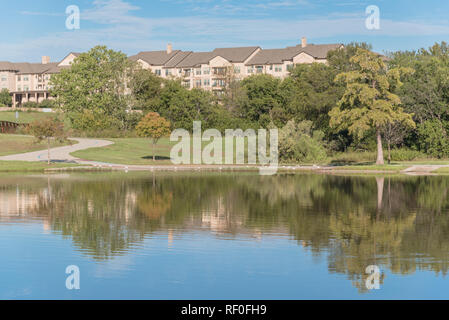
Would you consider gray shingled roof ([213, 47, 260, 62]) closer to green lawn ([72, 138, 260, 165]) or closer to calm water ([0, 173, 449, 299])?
green lawn ([72, 138, 260, 165])

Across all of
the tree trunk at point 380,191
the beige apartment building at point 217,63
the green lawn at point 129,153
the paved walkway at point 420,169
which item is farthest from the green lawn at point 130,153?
the beige apartment building at point 217,63

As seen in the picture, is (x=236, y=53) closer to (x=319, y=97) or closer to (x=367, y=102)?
(x=319, y=97)

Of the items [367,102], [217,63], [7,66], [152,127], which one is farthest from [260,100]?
[7,66]

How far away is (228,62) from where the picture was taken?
145500mm

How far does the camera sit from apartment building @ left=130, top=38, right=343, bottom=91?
457 feet

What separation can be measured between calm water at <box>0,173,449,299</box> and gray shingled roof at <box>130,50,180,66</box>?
11992 cm

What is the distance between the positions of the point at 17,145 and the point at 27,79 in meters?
108

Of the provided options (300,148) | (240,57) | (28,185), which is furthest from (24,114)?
(28,185)

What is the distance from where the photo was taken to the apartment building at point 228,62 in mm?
139250

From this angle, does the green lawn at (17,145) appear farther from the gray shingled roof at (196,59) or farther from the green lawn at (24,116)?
the gray shingled roof at (196,59)

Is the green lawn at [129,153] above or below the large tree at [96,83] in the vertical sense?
below

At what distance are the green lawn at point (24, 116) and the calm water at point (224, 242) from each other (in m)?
86.5
